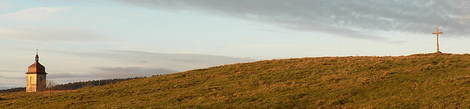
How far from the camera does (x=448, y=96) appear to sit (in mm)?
28609

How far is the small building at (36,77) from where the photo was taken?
7525 cm

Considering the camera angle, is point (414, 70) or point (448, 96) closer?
point (448, 96)

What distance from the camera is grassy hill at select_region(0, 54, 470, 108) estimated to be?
3002 centimetres

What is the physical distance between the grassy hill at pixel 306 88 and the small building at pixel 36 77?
27.7 m

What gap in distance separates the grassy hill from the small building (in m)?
27.7

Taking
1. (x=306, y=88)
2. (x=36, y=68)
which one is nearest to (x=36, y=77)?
(x=36, y=68)

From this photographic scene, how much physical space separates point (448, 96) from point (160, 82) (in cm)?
3240

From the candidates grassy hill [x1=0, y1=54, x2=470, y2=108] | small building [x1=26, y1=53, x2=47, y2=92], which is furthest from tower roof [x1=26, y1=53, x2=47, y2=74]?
grassy hill [x1=0, y1=54, x2=470, y2=108]

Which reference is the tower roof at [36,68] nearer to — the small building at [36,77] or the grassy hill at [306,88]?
the small building at [36,77]

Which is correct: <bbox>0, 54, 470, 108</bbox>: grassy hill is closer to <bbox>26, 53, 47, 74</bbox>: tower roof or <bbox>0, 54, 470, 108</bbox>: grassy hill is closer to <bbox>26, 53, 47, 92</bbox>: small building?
<bbox>26, 53, 47, 92</bbox>: small building

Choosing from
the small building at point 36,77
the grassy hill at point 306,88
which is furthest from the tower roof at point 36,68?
the grassy hill at point 306,88

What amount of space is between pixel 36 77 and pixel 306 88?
53782mm

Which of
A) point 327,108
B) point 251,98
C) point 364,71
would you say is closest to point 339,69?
point 364,71

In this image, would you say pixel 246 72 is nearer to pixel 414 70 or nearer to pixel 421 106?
pixel 414 70
